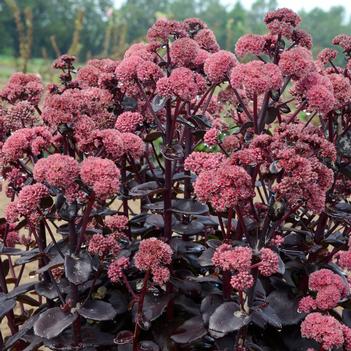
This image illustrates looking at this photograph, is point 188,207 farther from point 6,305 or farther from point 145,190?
point 6,305

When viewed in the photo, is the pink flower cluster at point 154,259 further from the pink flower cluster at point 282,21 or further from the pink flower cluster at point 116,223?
the pink flower cluster at point 282,21

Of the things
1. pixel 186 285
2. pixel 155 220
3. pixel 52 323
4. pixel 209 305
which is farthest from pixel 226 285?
pixel 52 323

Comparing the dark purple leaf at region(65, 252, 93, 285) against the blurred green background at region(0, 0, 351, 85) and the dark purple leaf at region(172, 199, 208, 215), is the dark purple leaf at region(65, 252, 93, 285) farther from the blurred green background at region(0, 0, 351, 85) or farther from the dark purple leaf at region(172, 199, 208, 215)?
the blurred green background at region(0, 0, 351, 85)

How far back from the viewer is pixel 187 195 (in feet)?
8.45

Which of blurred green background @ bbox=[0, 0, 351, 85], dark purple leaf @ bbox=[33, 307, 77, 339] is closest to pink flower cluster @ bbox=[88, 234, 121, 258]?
dark purple leaf @ bbox=[33, 307, 77, 339]

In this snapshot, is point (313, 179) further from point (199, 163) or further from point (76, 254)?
point (76, 254)

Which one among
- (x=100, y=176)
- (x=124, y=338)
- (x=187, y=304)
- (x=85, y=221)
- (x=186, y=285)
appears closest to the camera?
(x=100, y=176)

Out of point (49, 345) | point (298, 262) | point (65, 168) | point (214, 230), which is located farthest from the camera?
point (214, 230)

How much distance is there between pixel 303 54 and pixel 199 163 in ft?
1.81

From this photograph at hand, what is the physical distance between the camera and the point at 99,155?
6.70 ft

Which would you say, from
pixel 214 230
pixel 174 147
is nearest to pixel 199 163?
pixel 174 147

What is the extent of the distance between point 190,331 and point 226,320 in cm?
24

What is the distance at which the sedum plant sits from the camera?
1.89m

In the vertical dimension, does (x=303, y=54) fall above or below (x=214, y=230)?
above
